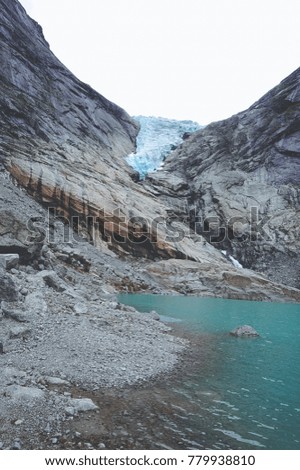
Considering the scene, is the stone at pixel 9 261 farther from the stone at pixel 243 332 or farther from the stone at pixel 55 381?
the stone at pixel 243 332

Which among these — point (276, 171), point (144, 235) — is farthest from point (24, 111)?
point (276, 171)

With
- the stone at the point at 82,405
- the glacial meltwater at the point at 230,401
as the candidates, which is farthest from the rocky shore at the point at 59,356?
the glacial meltwater at the point at 230,401

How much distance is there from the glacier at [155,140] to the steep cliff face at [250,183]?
1046 cm

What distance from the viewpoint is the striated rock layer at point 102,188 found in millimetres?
51344

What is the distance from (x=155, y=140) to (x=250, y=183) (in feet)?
175

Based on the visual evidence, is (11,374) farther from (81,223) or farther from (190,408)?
(81,223)

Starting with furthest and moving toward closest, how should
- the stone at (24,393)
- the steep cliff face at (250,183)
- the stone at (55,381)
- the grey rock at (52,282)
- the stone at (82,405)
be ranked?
the steep cliff face at (250,183)
the grey rock at (52,282)
the stone at (55,381)
the stone at (82,405)
the stone at (24,393)

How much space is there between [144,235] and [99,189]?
12.5 meters

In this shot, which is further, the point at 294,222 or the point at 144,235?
the point at 294,222

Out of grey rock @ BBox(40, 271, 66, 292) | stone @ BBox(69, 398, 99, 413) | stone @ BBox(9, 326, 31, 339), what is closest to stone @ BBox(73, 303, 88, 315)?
grey rock @ BBox(40, 271, 66, 292)

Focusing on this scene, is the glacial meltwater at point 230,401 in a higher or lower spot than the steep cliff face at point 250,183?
lower

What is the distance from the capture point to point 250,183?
87812mm

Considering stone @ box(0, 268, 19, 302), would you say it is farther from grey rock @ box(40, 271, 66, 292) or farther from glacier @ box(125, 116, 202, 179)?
glacier @ box(125, 116, 202, 179)

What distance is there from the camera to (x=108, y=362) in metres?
13.0
